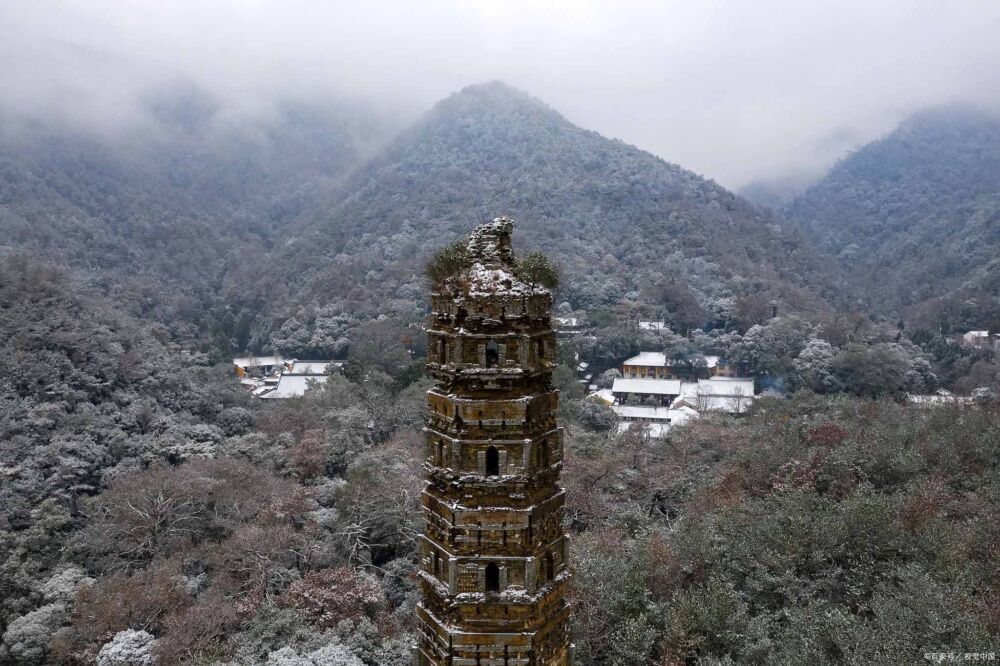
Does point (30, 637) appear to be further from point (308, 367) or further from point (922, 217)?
point (922, 217)

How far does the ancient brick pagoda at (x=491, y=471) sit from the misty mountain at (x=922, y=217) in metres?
62.3

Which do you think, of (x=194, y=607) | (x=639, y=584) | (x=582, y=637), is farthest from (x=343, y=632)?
(x=639, y=584)

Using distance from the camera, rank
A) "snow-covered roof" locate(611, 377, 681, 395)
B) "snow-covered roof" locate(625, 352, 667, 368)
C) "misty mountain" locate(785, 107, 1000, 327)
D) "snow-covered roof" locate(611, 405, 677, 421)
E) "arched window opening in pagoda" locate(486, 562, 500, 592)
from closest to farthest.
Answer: "arched window opening in pagoda" locate(486, 562, 500, 592)
"snow-covered roof" locate(611, 405, 677, 421)
"snow-covered roof" locate(611, 377, 681, 395)
"snow-covered roof" locate(625, 352, 667, 368)
"misty mountain" locate(785, 107, 1000, 327)

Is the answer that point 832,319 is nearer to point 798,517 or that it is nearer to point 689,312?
point 689,312

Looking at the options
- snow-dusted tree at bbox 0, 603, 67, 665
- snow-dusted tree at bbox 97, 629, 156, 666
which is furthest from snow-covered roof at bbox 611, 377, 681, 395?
snow-dusted tree at bbox 0, 603, 67, 665

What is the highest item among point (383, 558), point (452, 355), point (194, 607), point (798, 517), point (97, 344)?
point (452, 355)

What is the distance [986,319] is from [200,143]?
446 ft

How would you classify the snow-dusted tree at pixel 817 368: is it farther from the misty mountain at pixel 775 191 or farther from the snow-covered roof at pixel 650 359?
the misty mountain at pixel 775 191

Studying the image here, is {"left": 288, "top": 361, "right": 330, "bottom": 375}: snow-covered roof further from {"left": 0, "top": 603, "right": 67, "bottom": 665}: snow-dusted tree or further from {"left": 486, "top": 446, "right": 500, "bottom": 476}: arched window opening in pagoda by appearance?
{"left": 486, "top": 446, "right": 500, "bottom": 476}: arched window opening in pagoda

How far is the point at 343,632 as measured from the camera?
17.5 meters

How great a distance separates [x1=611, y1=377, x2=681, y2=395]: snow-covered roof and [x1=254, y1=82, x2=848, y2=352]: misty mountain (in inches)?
668

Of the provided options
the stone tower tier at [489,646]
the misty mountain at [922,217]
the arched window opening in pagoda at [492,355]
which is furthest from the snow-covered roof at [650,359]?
the arched window opening in pagoda at [492,355]

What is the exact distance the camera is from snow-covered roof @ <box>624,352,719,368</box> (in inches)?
2000

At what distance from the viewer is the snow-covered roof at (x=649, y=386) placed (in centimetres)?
4600
